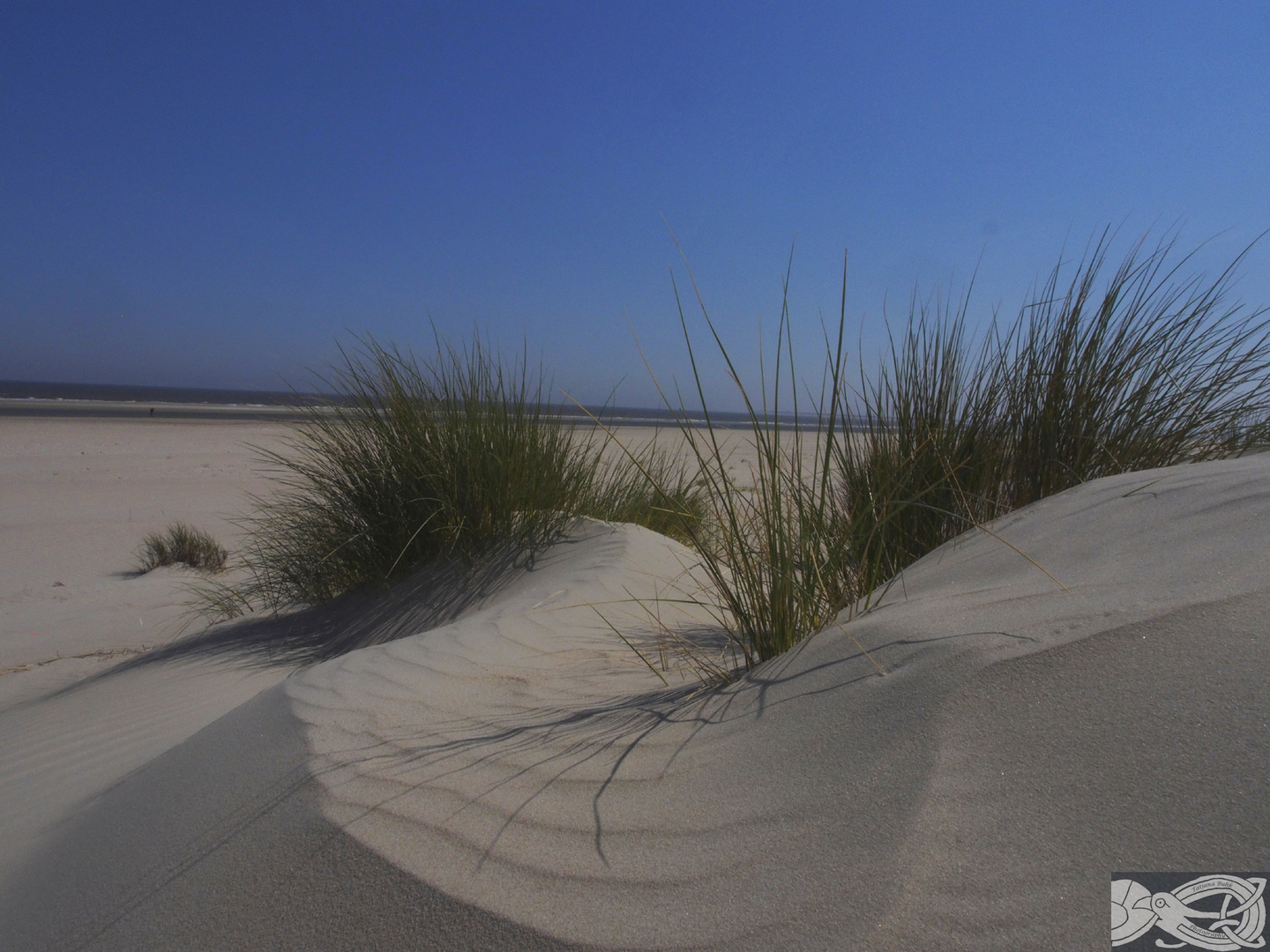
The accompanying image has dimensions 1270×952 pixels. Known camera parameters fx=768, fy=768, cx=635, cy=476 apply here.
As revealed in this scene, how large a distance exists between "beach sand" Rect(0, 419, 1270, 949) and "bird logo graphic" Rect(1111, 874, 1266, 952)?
0.9 inches

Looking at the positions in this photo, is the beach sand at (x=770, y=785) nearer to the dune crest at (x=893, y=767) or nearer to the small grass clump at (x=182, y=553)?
the dune crest at (x=893, y=767)

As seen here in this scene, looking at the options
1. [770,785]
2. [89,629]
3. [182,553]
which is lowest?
[89,629]

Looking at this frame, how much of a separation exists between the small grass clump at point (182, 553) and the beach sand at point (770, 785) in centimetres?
480

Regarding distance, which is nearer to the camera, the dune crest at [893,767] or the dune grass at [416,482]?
the dune crest at [893,767]

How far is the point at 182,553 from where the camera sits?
6.82 metres

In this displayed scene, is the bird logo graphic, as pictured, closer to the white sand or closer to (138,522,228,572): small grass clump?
the white sand

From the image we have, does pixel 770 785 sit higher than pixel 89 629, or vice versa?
pixel 770 785

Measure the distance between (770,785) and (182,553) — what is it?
6.99m

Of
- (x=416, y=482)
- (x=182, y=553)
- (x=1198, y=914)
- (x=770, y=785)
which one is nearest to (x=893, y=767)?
(x=770, y=785)

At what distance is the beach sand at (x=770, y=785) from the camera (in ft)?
3.22

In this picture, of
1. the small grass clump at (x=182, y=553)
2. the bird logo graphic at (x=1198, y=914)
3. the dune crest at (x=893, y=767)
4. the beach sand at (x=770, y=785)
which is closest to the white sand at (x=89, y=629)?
the beach sand at (x=770, y=785)

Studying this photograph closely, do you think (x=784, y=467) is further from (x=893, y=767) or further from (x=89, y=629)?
(x=89, y=629)

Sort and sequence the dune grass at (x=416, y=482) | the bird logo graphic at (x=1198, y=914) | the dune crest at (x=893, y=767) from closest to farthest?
the bird logo graphic at (x=1198, y=914), the dune crest at (x=893, y=767), the dune grass at (x=416, y=482)

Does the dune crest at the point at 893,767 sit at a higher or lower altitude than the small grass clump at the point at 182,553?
higher
